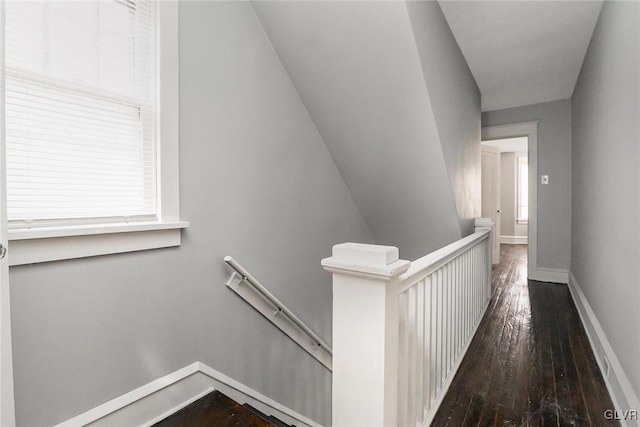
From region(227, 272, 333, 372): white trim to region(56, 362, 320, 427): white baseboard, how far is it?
0.42 meters

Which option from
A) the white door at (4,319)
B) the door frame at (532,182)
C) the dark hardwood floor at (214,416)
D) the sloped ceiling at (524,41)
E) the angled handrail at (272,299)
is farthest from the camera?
the door frame at (532,182)

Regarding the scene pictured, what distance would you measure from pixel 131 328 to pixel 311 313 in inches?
57.2

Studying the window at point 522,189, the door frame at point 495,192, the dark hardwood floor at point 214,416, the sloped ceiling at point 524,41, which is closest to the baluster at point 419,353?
the dark hardwood floor at point 214,416

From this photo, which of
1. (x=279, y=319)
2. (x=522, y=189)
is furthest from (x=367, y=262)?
(x=522, y=189)

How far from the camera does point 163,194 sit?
1636 millimetres

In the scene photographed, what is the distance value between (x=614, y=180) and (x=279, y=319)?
86.7 inches

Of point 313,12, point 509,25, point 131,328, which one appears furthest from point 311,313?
point 509,25

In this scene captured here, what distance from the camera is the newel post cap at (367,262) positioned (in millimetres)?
991

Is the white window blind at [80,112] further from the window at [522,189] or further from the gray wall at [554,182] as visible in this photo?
the window at [522,189]

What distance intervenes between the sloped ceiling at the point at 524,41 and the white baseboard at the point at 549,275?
2.21 meters

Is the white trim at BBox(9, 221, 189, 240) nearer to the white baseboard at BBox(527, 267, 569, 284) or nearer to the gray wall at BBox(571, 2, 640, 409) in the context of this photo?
the gray wall at BBox(571, 2, 640, 409)

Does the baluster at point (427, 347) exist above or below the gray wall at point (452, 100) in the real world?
below

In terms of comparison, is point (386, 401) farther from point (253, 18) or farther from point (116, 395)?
point (253, 18)

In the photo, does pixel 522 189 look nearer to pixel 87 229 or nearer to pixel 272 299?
pixel 272 299
